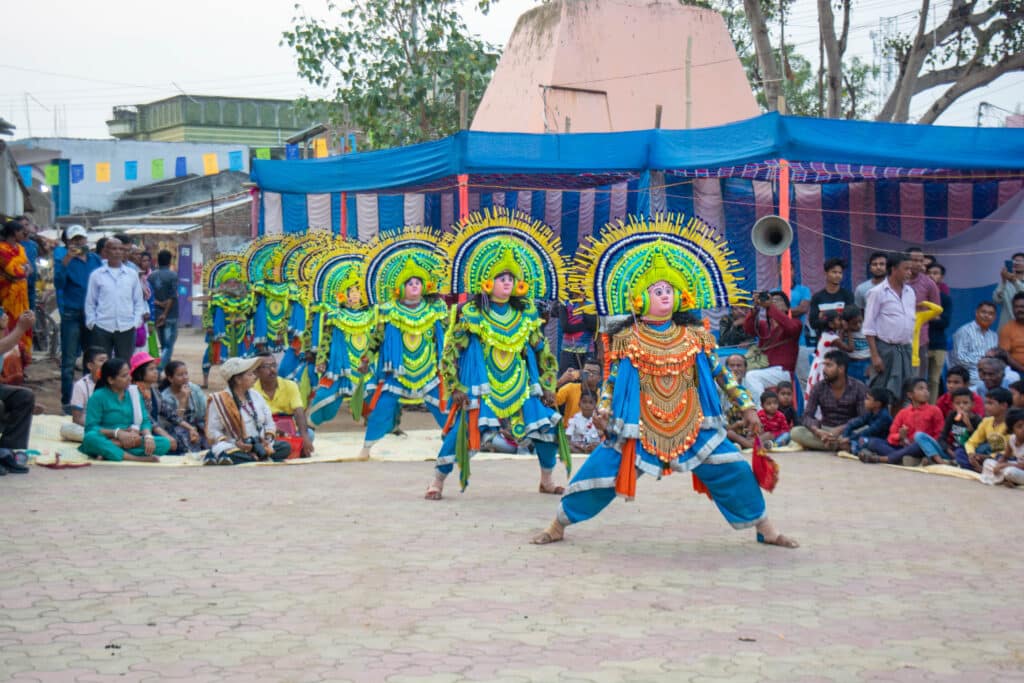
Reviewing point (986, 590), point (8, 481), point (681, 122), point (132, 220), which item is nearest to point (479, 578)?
point (986, 590)

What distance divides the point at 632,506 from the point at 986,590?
2.90 meters

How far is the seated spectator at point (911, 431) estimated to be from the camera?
1077 cm

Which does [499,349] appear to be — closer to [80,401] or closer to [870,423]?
[870,423]

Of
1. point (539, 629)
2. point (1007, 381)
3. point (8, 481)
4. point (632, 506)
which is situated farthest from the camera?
point (1007, 381)

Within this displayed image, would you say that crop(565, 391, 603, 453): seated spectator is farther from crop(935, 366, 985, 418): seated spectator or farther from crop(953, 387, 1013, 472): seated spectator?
crop(953, 387, 1013, 472): seated spectator

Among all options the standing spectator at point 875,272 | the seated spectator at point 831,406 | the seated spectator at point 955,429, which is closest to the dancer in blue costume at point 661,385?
the seated spectator at point 955,429

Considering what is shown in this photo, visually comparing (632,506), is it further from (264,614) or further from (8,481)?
(8,481)

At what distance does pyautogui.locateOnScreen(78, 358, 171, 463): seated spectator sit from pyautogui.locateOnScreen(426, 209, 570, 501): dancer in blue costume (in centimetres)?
333

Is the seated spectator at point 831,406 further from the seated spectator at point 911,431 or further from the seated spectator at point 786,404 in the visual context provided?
the seated spectator at point 911,431

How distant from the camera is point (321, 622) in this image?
5.34 meters

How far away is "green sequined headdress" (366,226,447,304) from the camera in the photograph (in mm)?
11055

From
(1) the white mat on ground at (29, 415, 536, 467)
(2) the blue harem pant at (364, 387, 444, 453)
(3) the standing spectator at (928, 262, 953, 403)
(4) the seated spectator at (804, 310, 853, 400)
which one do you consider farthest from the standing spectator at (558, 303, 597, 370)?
(2) the blue harem pant at (364, 387, 444, 453)

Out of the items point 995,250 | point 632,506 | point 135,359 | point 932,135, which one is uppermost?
point 932,135

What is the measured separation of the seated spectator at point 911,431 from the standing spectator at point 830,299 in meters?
1.35
